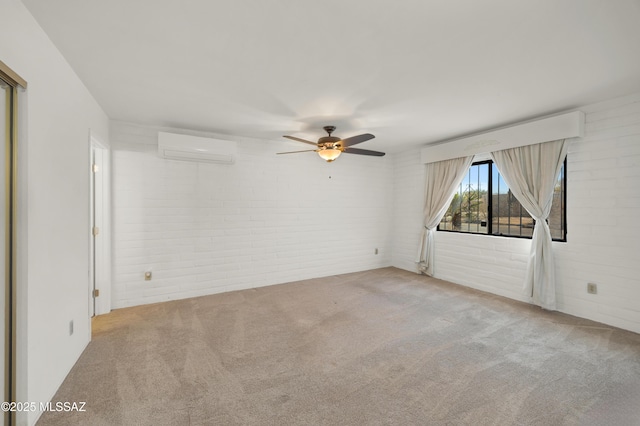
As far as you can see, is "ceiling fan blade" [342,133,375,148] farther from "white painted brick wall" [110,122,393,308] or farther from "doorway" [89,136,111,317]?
"doorway" [89,136,111,317]

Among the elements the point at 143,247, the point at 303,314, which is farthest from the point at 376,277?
the point at 143,247

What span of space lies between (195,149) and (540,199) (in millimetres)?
4660

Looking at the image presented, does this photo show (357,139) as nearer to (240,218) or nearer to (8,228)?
(240,218)

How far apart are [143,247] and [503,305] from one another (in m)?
4.94

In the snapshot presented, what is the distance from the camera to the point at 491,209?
427 cm

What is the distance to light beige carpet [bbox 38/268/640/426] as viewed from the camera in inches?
67.9

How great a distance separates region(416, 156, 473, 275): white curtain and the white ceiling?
1244 millimetres

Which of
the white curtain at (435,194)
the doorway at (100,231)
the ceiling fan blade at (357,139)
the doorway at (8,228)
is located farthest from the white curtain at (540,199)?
the doorway at (100,231)

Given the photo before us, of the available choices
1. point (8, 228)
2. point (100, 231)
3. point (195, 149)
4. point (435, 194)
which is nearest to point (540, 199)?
point (435, 194)

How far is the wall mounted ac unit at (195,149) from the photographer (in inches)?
142

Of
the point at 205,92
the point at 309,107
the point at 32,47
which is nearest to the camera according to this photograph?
the point at 32,47

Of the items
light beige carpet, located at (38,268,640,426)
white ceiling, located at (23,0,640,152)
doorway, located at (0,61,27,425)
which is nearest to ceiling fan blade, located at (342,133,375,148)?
white ceiling, located at (23,0,640,152)

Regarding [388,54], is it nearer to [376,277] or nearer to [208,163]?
[208,163]

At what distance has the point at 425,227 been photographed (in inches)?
199
